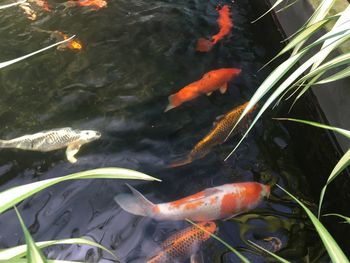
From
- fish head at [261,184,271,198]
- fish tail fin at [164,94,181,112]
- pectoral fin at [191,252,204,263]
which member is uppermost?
fish tail fin at [164,94,181,112]

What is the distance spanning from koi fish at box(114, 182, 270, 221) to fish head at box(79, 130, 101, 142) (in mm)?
871

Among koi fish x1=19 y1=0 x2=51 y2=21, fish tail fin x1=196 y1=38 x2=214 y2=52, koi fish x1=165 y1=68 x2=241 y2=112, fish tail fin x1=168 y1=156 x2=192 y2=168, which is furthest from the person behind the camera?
koi fish x1=19 y1=0 x2=51 y2=21

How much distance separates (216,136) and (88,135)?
105 cm

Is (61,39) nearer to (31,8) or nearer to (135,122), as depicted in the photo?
(31,8)

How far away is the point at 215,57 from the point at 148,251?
2.52m

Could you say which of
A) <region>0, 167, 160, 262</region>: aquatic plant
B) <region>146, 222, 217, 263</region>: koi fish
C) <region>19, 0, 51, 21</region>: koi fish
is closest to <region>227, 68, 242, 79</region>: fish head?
<region>146, 222, 217, 263</region>: koi fish

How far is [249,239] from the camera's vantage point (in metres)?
2.63

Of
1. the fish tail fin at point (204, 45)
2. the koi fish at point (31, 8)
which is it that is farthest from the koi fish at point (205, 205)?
the koi fish at point (31, 8)

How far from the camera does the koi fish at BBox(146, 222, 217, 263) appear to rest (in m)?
2.39

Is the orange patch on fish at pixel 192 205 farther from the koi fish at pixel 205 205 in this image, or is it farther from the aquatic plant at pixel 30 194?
the aquatic plant at pixel 30 194

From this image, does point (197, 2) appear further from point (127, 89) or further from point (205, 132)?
point (205, 132)

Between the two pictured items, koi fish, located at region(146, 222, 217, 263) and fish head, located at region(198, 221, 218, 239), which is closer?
koi fish, located at region(146, 222, 217, 263)

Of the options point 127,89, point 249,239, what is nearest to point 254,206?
point 249,239

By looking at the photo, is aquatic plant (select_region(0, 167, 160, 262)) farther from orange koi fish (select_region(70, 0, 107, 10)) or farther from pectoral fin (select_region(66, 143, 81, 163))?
orange koi fish (select_region(70, 0, 107, 10))
